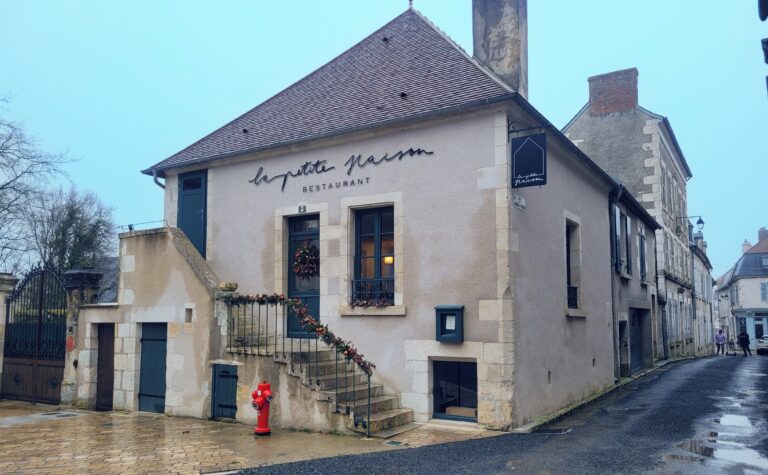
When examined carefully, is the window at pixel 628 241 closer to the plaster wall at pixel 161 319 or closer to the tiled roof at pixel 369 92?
the tiled roof at pixel 369 92

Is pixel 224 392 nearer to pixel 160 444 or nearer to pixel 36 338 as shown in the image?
pixel 160 444

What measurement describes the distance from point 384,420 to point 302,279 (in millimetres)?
3483

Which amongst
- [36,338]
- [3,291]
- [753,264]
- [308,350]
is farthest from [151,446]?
[753,264]

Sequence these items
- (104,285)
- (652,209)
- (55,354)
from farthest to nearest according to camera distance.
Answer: (104,285), (652,209), (55,354)

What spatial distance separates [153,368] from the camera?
35.7 ft

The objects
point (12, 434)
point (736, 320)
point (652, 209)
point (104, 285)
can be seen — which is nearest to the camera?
point (12, 434)

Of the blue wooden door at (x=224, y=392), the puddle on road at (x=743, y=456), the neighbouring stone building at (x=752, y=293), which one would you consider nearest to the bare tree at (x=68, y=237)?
the blue wooden door at (x=224, y=392)

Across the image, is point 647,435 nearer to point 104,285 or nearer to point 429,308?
point 429,308

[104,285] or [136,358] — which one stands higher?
[104,285]

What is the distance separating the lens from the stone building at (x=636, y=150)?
2209 centimetres

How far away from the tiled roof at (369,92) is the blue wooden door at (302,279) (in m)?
1.49

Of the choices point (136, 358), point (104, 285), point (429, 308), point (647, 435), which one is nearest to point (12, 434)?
point (136, 358)

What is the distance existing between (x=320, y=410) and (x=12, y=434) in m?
4.56

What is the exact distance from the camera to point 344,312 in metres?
10.1
